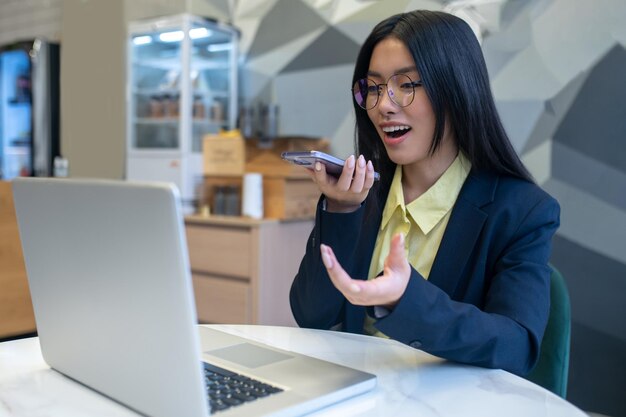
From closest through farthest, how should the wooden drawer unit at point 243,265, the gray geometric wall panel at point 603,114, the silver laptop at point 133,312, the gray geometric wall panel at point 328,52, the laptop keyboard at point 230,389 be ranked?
the silver laptop at point 133,312
the laptop keyboard at point 230,389
the gray geometric wall panel at point 603,114
the wooden drawer unit at point 243,265
the gray geometric wall panel at point 328,52

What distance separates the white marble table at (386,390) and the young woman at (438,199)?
0.13 m

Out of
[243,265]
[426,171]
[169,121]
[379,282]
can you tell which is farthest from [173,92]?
[379,282]

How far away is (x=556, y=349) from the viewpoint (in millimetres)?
1230

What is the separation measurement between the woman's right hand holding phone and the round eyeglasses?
0.27m

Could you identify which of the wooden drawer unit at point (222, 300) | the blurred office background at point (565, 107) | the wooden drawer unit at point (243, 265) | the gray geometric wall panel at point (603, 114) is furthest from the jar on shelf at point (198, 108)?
the gray geometric wall panel at point (603, 114)

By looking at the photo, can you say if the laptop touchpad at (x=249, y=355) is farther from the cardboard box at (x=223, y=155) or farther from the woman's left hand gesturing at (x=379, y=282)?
the cardboard box at (x=223, y=155)

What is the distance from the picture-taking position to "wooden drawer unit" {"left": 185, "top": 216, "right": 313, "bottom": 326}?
3307 millimetres

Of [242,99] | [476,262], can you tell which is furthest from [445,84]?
[242,99]

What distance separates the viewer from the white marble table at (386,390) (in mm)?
825

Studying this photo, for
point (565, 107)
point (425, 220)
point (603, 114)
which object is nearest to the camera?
point (425, 220)

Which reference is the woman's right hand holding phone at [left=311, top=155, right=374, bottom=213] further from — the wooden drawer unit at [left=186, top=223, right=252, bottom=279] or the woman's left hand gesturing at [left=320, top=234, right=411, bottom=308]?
the wooden drawer unit at [left=186, top=223, right=252, bottom=279]

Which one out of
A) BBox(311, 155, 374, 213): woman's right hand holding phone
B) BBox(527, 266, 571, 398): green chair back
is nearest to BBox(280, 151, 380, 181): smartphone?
BBox(311, 155, 374, 213): woman's right hand holding phone

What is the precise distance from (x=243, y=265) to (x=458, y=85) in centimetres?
220

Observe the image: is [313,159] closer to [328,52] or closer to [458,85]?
[458,85]
